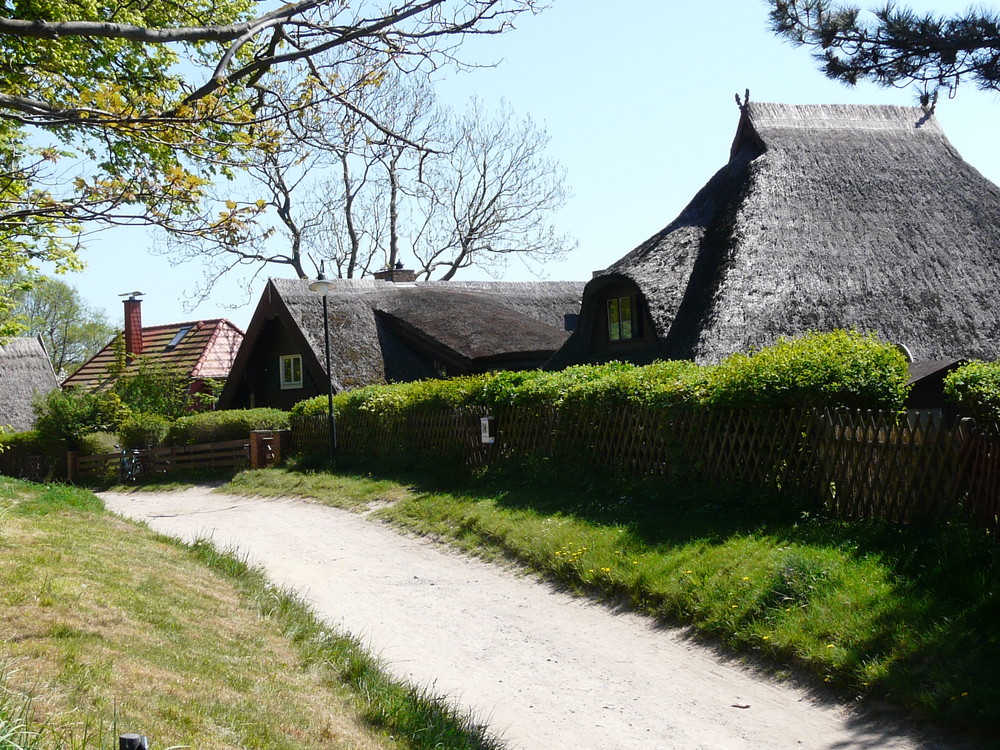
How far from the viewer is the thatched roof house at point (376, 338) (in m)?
26.9

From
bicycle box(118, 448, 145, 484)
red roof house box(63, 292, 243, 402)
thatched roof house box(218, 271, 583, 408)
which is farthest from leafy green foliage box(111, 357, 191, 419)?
bicycle box(118, 448, 145, 484)

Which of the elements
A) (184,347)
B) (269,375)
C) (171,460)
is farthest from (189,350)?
(171,460)

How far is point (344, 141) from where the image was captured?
26.2 ft

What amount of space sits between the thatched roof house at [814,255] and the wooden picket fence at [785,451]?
12.9 feet

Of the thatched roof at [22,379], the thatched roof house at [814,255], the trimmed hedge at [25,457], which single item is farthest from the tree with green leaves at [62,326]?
the thatched roof house at [814,255]

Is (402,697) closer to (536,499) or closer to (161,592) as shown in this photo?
(161,592)

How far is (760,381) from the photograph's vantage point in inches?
442

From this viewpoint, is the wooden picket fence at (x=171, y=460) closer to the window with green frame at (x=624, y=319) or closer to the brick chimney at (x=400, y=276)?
the window with green frame at (x=624, y=319)

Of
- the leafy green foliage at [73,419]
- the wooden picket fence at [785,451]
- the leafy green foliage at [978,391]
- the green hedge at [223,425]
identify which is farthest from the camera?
the leafy green foliage at [73,419]

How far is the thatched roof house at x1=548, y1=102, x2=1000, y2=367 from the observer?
18.4m

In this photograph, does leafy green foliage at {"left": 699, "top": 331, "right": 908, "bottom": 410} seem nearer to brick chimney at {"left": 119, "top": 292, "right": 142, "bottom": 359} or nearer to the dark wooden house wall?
the dark wooden house wall

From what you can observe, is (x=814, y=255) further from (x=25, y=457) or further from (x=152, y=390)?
(x=25, y=457)

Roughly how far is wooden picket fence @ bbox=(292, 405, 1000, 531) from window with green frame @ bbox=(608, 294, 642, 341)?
557 centimetres

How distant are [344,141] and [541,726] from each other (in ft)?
16.9
